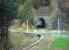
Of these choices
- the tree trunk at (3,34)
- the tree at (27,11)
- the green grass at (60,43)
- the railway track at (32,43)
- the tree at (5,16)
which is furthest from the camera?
the tree at (27,11)

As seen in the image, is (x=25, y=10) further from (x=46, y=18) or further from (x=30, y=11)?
(x=46, y=18)

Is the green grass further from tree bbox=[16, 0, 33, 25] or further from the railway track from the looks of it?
tree bbox=[16, 0, 33, 25]

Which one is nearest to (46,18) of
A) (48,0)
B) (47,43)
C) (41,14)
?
(41,14)

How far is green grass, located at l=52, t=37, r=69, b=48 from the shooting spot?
21.6 ft

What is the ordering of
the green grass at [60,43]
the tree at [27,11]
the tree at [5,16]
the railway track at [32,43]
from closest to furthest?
1. the tree at [5,16]
2. the railway track at [32,43]
3. the green grass at [60,43]
4. the tree at [27,11]

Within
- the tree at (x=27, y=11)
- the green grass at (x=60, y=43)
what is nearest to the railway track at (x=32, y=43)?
the green grass at (x=60, y=43)

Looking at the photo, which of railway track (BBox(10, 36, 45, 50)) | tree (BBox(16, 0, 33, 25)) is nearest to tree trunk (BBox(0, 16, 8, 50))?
railway track (BBox(10, 36, 45, 50))

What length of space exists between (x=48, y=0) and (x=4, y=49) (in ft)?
14.5

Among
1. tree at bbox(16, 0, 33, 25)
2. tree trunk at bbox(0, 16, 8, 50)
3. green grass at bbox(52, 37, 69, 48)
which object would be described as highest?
tree at bbox(16, 0, 33, 25)

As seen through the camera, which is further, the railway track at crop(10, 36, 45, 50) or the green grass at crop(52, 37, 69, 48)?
the green grass at crop(52, 37, 69, 48)

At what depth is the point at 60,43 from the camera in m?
6.73

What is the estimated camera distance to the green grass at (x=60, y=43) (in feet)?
21.6

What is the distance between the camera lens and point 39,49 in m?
6.45

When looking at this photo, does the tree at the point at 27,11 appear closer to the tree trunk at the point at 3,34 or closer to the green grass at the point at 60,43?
the green grass at the point at 60,43
